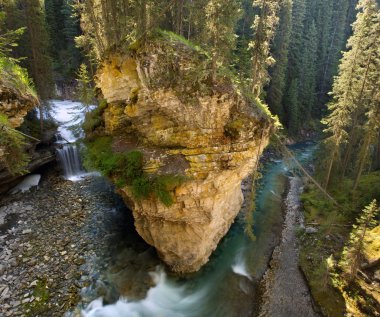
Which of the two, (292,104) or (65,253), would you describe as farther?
(292,104)

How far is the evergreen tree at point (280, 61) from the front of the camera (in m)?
34.4

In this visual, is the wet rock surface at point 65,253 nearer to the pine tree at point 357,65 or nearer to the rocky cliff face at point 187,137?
the rocky cliff face at point 187,137

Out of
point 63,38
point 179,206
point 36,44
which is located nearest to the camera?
point 179,206

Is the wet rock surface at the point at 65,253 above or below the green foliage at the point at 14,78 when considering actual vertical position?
below

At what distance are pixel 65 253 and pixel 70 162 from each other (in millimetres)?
10054

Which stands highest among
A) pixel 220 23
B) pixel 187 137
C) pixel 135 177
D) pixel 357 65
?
pixel 220 23

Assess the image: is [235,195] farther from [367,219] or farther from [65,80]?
[65,80]

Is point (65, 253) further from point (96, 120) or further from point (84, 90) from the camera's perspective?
point (84, 90)

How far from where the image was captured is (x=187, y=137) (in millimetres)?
11859

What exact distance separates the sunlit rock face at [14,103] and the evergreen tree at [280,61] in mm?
29071

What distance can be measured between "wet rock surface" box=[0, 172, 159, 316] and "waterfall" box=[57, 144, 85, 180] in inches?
105

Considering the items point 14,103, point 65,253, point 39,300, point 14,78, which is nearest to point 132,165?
point 14,103

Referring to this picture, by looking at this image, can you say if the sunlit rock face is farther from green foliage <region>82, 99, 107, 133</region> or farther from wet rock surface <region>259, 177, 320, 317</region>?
wet rock surface <region>259, 177, 320, 317</region>

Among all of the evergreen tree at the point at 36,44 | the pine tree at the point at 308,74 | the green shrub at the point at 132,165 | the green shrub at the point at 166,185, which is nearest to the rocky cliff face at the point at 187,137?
the green shrub at the point at 166,185
